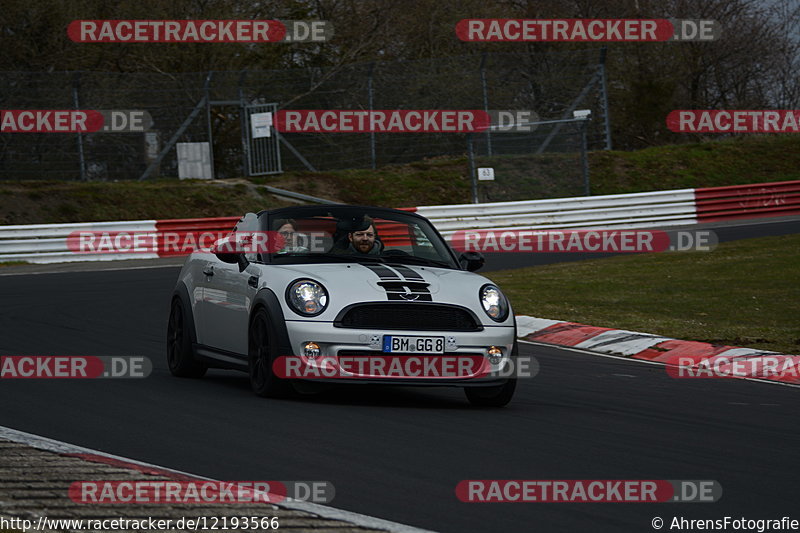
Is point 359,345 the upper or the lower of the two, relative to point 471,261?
lower

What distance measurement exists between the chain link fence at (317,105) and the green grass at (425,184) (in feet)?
0.70

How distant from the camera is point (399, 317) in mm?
7957

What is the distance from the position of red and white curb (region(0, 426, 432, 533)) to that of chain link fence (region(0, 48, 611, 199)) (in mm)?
22039

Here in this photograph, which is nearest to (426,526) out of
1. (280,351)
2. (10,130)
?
(280,351)

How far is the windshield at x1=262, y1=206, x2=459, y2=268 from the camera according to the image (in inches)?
350

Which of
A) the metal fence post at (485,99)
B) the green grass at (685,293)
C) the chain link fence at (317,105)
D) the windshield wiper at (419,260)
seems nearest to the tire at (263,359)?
the windshield wiper at (419,260)

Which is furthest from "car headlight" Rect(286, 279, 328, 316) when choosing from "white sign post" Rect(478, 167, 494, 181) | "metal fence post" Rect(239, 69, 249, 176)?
"metal fence post" Rect(239, 69, 249, 176)

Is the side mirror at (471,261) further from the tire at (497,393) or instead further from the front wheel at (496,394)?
the front wheel at (496,394)

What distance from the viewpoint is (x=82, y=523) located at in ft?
15.1

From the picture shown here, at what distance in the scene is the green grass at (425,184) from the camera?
28.7 metres

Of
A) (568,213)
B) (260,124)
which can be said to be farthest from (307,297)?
(260,124)

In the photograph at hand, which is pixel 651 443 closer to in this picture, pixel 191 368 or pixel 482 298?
pixel 482 298

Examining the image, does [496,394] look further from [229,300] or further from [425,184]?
[425,184]

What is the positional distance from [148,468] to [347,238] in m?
3.58
